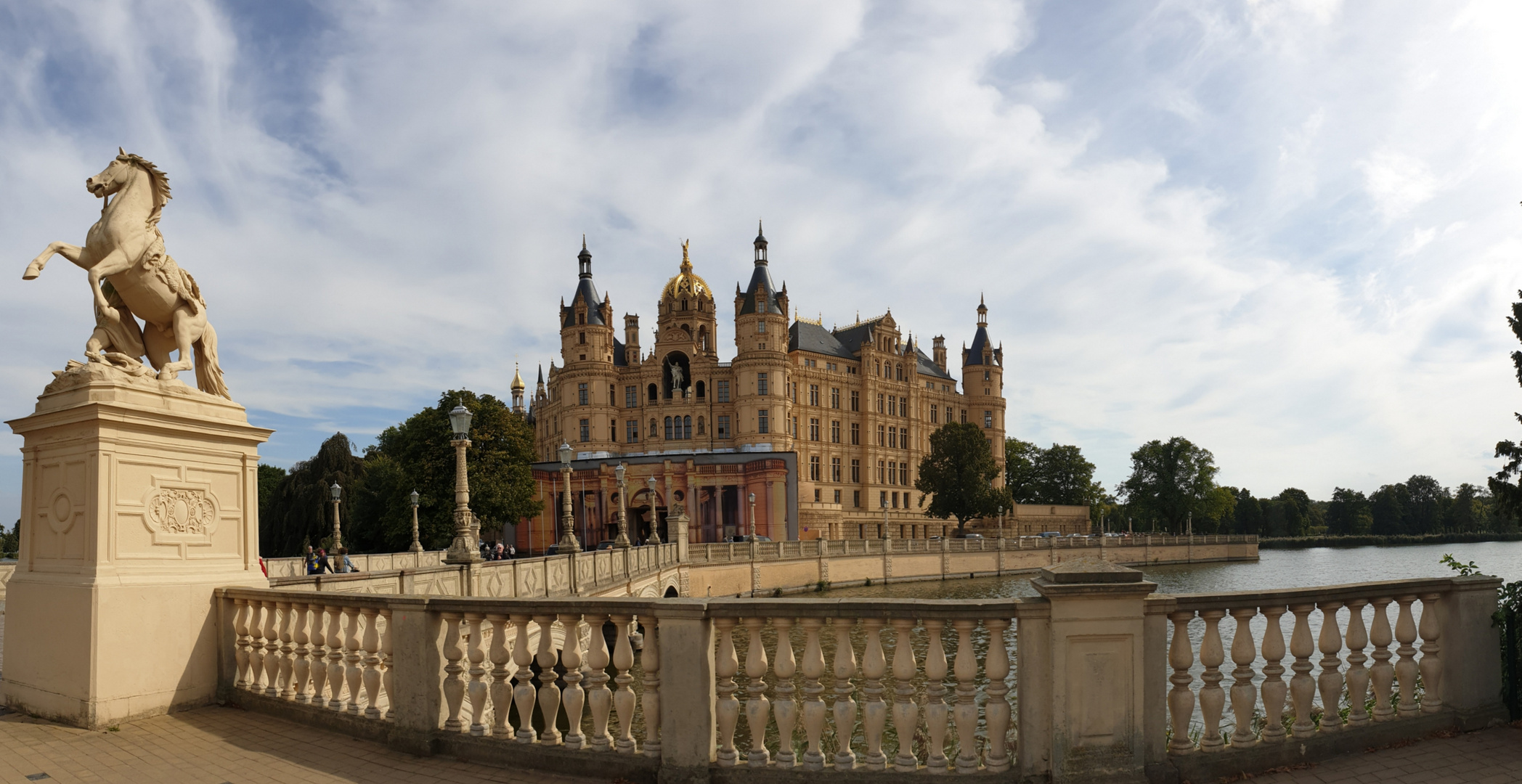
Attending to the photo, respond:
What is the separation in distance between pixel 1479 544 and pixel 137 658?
473 feet

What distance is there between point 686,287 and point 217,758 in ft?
246

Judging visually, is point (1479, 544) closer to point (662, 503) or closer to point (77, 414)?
point (662, 503)

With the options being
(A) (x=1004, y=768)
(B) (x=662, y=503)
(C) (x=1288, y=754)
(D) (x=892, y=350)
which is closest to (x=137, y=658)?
(A) (x=1004, y=768)

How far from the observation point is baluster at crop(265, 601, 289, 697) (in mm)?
6609

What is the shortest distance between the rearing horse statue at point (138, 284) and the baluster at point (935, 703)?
20.8 feet

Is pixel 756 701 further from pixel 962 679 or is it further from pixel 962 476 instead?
pixel 962 476

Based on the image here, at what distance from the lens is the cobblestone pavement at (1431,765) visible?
15.3 ft

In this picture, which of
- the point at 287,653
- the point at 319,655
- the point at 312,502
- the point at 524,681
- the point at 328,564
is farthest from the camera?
the point at 312,502

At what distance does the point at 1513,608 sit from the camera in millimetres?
5551

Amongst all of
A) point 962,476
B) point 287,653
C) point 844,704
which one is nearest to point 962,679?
point 844,704

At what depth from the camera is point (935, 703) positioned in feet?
14.6

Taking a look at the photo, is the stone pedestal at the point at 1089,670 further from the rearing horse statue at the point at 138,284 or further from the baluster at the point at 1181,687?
the rearing horse statue at the point at 138,284

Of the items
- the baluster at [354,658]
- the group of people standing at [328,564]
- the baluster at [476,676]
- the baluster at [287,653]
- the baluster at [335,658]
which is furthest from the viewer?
the group of people standing at [328,564]

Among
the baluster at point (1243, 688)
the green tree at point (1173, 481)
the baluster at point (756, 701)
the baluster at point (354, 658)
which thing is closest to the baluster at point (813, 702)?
the baluster at point (756, 701)
